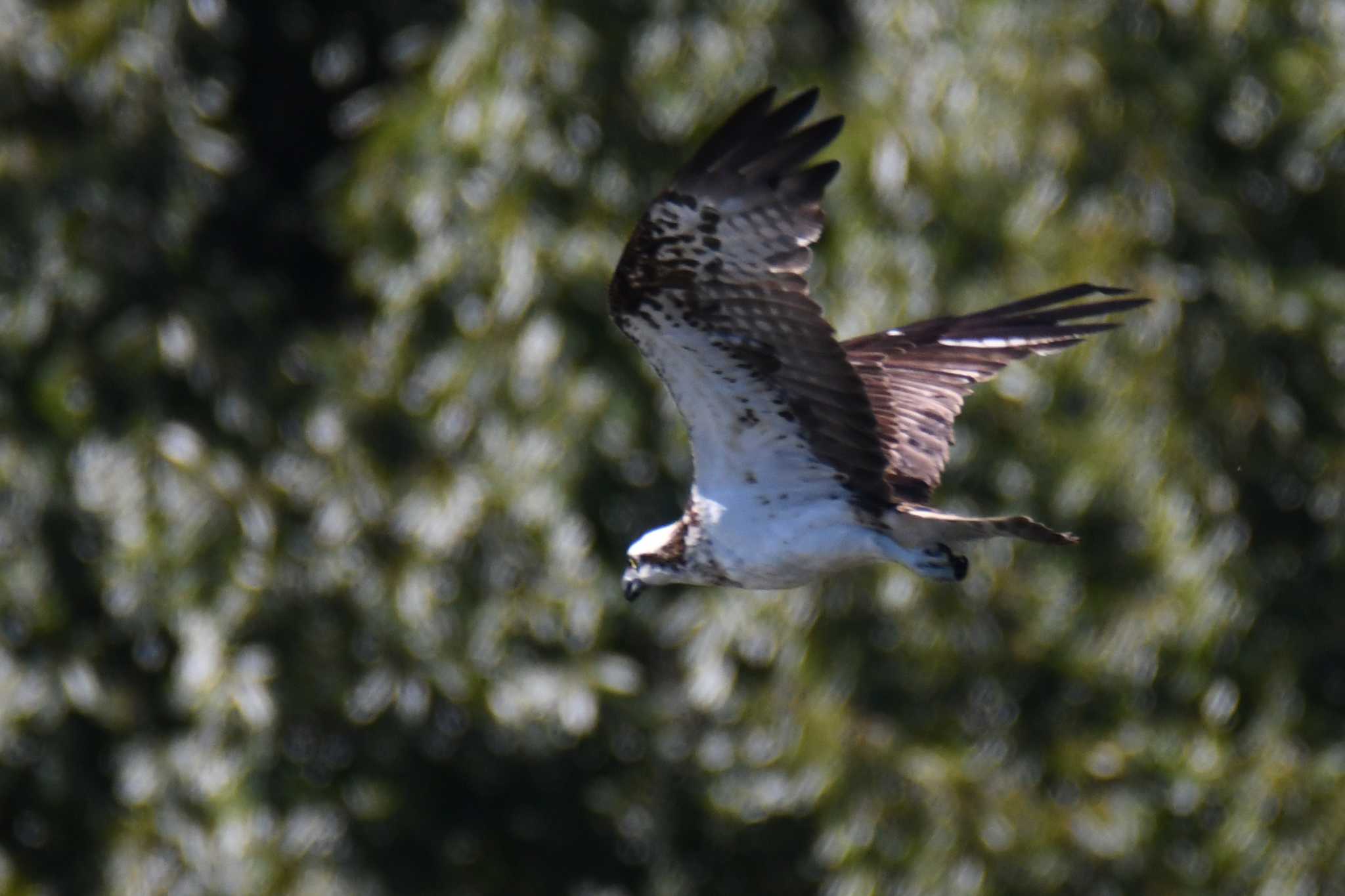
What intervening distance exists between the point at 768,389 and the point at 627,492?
2986 millimetres

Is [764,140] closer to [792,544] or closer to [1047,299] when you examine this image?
[792,544]

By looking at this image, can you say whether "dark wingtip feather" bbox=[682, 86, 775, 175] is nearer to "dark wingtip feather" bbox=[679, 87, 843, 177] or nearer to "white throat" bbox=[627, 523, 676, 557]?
"dark wingtip feather" bbox=[679, 87, 843, 177]

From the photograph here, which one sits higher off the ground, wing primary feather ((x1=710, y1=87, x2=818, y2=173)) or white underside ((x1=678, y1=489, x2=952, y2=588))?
wing primary feather ((x1=710, y1=87, x2=818, y2=173))

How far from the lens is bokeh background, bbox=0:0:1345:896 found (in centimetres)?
782

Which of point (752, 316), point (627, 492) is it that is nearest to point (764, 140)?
point (752, 316)

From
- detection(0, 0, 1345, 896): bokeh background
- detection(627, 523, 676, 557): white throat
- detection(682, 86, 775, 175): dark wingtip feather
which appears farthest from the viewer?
detection(0, 0, 1345, 896): bokeh background

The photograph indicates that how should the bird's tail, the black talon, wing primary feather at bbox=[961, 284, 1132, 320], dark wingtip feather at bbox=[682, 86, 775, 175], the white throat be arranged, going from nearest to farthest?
dark wingtip feather at bbox=[682, 86, 775, 175] < the bird's tail < the black talon < wing primary feather at bbox=[961, 284, 1132, 320] < the white throat

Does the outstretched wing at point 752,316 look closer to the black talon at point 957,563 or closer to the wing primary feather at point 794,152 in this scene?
the wing primary feather at point 794,152

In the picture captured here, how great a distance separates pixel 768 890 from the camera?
28.5ft

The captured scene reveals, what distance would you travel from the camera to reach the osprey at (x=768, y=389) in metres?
4.66

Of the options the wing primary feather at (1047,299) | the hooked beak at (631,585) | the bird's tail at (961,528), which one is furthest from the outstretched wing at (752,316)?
the wing primary feather at (1047,299)

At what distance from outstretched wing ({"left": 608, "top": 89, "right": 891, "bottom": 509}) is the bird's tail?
0.11 metres

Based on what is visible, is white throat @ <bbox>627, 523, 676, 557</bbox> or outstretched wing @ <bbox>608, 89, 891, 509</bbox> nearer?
outstretched wing @ <bbox>608, 89, 891, 509</bbox>

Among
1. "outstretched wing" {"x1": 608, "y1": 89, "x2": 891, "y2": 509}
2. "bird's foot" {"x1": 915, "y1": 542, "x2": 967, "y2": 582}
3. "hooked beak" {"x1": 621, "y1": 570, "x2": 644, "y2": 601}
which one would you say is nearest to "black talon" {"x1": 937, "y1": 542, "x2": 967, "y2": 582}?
"bird's foot" {"x1": 915, "y1": 542, "x2": 967, "y2": 582}
